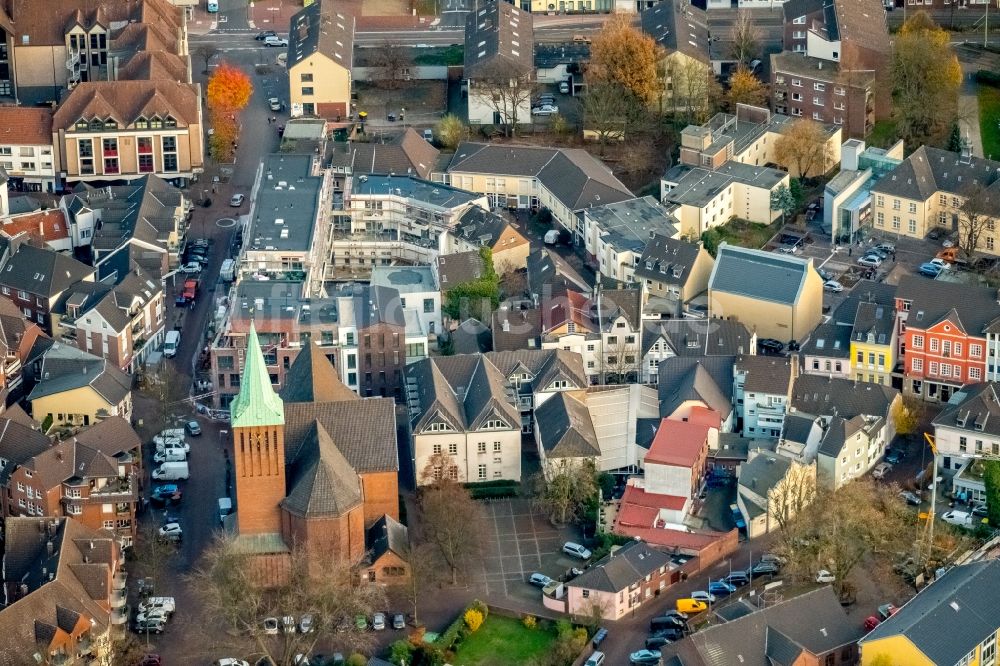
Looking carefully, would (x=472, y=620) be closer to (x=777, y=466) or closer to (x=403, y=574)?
(x=403, y=574)

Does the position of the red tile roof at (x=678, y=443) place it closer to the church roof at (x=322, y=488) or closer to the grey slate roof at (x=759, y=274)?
the grey slate roof at (x=759, y=274)

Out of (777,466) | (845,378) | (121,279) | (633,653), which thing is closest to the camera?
(633,653)

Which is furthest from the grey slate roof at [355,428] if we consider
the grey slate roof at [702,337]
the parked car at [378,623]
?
the grey slate roof at [702,337]

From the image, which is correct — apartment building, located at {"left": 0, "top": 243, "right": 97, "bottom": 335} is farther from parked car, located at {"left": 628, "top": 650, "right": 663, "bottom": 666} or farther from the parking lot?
parked car, located at {"left": 628, "top": 650, "right": 663, "bottom": 666}

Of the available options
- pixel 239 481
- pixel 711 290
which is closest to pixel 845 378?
pixel 711 290

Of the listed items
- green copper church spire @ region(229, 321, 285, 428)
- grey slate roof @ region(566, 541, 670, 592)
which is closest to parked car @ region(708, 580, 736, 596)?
grey slate roof @ region(566, 541, 670, 592)
